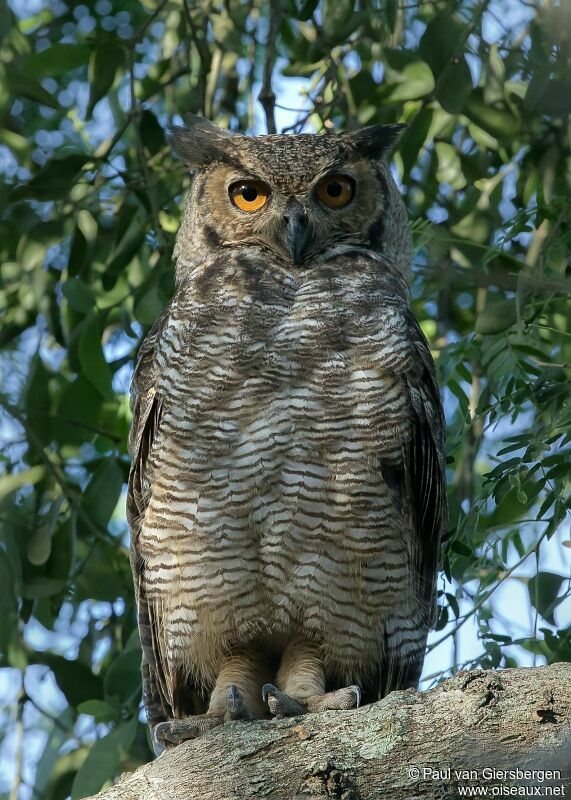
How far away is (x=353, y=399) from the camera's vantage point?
2.60 metres

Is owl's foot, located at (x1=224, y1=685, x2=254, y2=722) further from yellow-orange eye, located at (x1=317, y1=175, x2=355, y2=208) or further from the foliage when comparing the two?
yellow-orange eye, located at (x1=317, y1=175, x2=355, y2=208)

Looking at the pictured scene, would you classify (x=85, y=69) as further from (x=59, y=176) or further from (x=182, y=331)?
(x=182, y=331)

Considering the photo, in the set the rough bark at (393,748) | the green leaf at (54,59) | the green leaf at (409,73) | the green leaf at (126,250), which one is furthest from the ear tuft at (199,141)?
the rough bark at (393,748)

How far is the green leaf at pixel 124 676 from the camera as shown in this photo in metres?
2.90

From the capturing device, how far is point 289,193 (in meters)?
3.05

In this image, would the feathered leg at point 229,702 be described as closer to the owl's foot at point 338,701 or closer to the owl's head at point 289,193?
the owl's foot at point 338,701

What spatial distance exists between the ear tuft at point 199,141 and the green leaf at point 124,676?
4.58ft

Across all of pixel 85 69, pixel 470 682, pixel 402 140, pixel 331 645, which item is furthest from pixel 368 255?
pixel 85 69

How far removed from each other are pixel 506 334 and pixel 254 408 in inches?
24.0

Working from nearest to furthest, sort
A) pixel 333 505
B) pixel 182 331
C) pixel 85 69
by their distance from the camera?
pixel 333 505 → pixel 182 331 → pixel 85 69

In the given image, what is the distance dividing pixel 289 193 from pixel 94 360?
0.70m

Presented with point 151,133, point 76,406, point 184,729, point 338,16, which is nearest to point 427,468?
point 184,729

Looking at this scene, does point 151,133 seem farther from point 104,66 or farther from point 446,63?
point 446,63

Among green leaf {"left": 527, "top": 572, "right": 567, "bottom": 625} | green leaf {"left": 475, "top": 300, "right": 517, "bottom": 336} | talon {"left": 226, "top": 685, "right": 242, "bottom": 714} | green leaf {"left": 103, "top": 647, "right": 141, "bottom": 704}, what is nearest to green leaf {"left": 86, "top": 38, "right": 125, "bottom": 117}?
green leaf {"left": 475, "top": 300, "right": 517, "bottom": 336}
